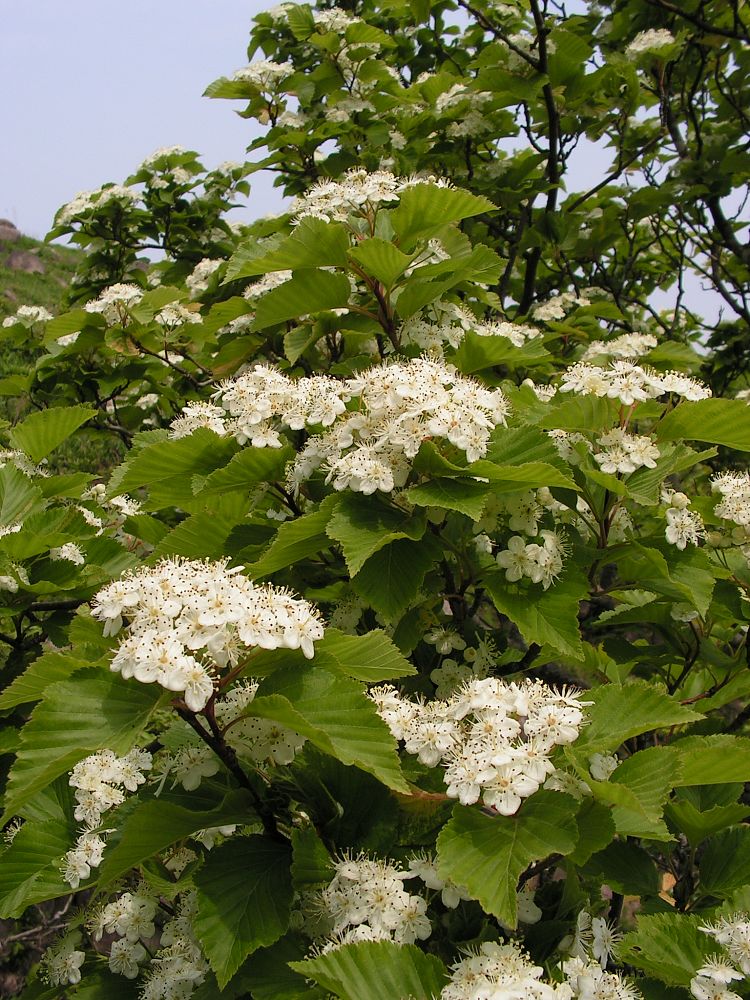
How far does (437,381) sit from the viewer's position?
1.91m

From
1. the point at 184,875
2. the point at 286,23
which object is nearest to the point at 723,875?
the point at 184,875

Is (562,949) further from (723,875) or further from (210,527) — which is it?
(210,527)

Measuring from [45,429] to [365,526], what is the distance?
179cm

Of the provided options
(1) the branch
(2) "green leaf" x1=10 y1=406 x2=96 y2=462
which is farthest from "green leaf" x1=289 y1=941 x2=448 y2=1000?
(1) the branch

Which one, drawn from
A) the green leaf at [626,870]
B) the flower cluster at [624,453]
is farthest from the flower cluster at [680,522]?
the green leaf at [626,870]

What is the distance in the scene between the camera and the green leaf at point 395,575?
183 centimetres

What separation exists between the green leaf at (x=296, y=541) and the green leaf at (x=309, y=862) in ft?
1.68

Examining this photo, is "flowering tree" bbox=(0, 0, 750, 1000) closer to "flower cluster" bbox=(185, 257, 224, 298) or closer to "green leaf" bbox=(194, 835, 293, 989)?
"green leaf" bbox=(194, 835, 293, 989)

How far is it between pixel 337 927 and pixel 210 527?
3.17 ft

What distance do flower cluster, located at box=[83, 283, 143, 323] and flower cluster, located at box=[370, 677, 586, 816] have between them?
2499mm

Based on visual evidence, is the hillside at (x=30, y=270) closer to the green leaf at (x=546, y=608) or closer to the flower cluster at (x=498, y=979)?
the green leaf at (x=546, y=608)

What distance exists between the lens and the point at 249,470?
2127 mm

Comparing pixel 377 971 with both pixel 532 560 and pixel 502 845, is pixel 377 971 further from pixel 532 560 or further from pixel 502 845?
pixel 532 560

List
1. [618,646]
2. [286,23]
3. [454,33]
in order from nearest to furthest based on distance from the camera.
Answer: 1. [618,646]
2. [286,23]
3. [454,33]
